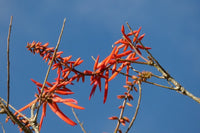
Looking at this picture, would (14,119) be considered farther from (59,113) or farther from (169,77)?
(169,77)

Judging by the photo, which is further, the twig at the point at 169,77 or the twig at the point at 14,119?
the twig at the point at 169,77

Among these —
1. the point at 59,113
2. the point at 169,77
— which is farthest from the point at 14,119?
the point at 169,77

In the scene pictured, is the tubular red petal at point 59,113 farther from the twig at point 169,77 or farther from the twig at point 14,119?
the twig at point 169,77

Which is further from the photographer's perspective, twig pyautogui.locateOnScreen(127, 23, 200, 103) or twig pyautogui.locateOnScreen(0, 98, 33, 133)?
twig pyautogui.locateOnScreen(127, 23, 200, 103)

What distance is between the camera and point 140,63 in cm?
139

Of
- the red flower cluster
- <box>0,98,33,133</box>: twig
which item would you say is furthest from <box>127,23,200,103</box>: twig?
<box>0,98,33,133</box>: twig

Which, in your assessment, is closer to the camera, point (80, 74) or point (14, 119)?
point (14, 119)

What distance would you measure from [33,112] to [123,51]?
0.89 m

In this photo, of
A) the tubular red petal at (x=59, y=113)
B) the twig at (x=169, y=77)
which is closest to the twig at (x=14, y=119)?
the tubular red petal at (x=59, y=113)

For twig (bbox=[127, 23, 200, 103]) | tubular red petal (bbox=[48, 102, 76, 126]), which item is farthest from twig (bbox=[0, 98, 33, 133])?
twig (bbox=[127, 23, 200, 103])

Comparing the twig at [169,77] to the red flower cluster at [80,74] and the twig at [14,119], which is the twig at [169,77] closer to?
the red flower cluster at [80,74]

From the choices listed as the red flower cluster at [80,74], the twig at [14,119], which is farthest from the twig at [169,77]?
the twig at [14,119]

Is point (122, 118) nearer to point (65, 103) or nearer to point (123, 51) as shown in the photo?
point (123, 51)

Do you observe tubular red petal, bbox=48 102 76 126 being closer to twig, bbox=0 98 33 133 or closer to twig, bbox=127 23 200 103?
twig, bbox=0 98 33 133
